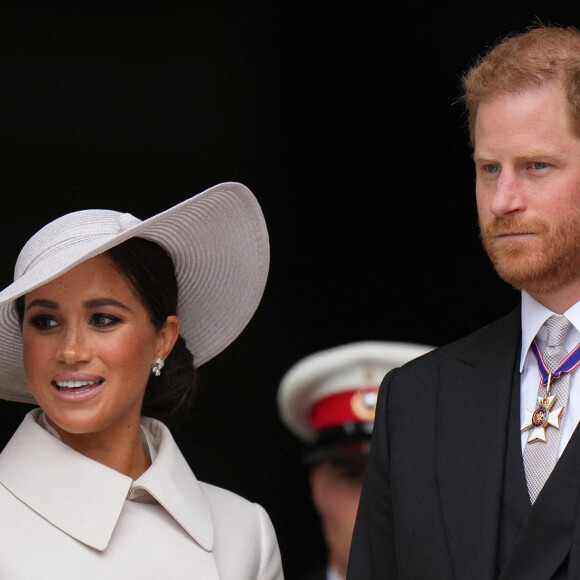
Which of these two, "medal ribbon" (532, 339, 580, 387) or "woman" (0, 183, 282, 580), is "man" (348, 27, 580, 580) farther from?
"woman" (0, 183, 282, 580)

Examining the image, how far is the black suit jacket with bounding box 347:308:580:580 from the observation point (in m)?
2.89

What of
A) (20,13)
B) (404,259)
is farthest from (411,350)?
(20,13)

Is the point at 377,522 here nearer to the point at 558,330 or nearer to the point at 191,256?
the point at 558,330

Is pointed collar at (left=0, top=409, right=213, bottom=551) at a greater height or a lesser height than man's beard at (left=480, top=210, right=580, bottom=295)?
lesser

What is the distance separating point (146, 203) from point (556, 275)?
2214mm

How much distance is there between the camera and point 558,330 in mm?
3080

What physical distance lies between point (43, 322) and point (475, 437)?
1.01 metres

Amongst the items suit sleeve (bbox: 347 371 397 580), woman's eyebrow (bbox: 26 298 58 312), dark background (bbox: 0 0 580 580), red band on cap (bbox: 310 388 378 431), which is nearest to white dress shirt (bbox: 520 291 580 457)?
suit sleeve (bbox: 347 371 397 580)

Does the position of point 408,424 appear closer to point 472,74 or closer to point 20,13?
point 472,74

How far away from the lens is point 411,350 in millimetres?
4402

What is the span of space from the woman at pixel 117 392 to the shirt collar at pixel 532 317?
28.9 inches

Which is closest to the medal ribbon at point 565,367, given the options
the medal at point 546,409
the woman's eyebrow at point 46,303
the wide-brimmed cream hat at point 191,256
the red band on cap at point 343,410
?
the medal at point 546,409

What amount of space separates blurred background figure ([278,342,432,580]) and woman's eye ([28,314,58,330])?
1.16 m

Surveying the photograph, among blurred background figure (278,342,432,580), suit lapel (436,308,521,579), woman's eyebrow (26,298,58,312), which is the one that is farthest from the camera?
blurred background figure (278,342,432,580)
